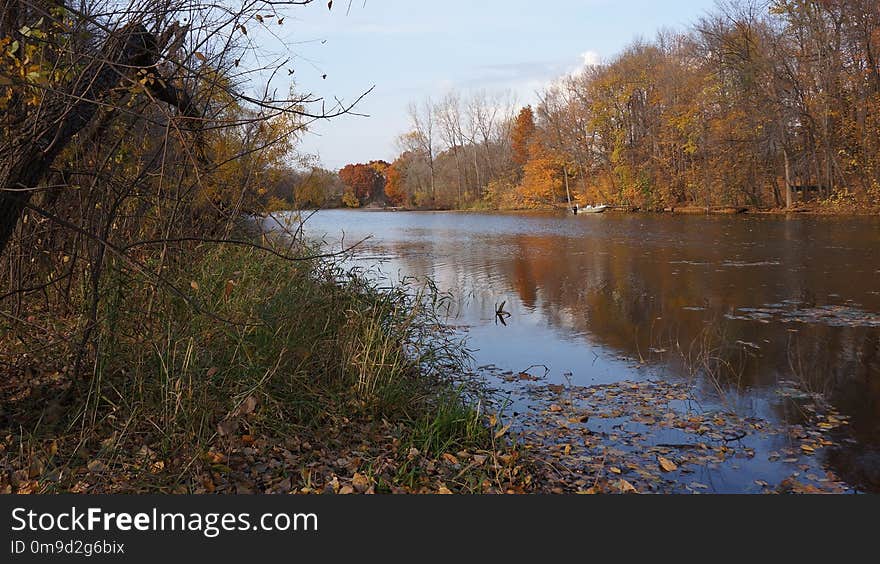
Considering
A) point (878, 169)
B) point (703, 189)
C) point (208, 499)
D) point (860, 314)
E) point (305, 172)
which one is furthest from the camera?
point (703, 189)

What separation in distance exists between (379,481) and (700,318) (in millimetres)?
7979

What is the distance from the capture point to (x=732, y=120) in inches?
1454

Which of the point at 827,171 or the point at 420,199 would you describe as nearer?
the point at 827,171


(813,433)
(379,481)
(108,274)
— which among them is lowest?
(813,433)

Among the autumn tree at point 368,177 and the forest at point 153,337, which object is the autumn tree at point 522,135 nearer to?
the autumn tree at point 368,177

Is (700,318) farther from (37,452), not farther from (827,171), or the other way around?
(827,171)

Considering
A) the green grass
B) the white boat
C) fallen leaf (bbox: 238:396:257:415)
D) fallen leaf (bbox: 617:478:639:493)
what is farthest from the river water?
the white boat

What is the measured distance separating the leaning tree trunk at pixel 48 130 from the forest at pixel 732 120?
113ft

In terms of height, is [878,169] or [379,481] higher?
[878,169]

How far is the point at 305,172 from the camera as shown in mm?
15156

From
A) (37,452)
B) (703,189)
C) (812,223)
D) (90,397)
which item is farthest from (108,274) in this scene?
(703,189)

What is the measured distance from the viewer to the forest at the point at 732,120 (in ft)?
107

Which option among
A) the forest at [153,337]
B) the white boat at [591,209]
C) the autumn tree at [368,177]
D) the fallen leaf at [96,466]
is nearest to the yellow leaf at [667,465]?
the forest at [153,337]

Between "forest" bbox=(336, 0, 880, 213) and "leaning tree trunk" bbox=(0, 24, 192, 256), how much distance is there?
34420mm
